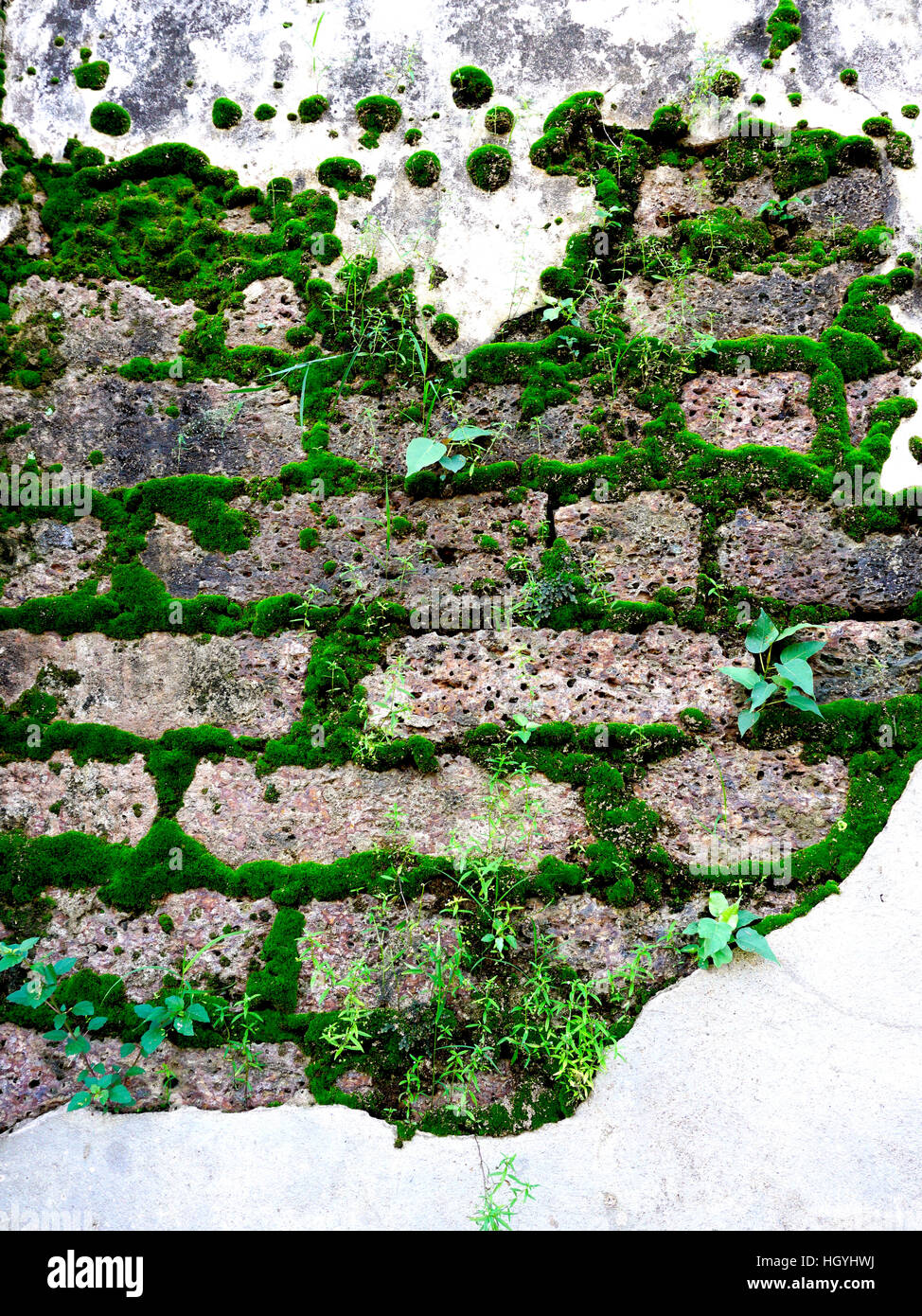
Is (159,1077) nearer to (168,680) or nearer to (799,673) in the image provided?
(168,680)

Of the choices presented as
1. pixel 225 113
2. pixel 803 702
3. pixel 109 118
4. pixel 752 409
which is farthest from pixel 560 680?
pixel 109 118

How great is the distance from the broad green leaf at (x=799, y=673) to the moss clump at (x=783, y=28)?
2.36 metres

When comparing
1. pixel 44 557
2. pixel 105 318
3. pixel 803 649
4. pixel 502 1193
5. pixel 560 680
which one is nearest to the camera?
pixel 502 1193

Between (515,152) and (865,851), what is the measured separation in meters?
2.87

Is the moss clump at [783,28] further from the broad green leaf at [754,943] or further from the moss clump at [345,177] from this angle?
the broad green leaf at [754,943]

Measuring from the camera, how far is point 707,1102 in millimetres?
2400

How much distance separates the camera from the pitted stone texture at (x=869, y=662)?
2637mm

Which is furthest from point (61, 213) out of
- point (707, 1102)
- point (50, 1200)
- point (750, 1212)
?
point (750, 1212)

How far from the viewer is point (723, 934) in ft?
8.05

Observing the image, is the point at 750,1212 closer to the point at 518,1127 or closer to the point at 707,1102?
the point at 707,1102

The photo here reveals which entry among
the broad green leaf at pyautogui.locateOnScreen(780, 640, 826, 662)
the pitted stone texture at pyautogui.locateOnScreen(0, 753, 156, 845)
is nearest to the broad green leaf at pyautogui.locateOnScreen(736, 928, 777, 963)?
the broad green leaf at pyautogui.locateOnScreen(780, 640, 826, 662)

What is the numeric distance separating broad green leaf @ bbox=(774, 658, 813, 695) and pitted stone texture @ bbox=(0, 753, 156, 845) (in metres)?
2.21

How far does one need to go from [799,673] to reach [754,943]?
0.88 m

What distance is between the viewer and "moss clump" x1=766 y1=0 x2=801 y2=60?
2941mm
